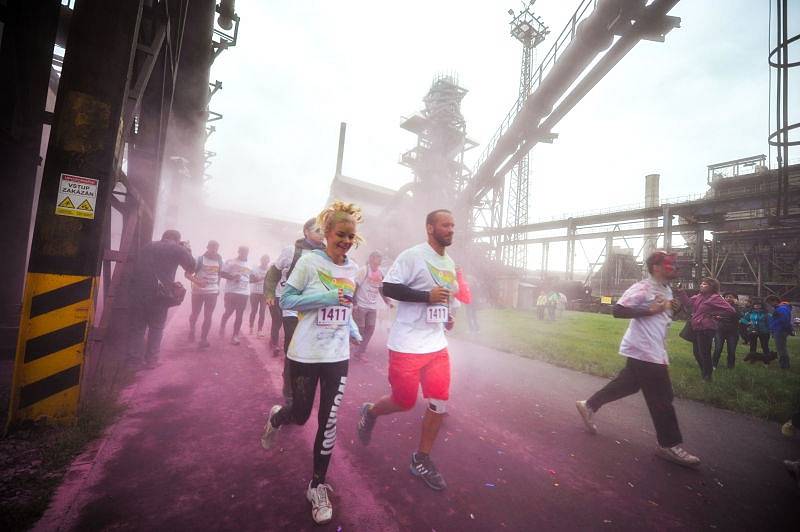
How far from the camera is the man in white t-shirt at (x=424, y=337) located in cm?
254

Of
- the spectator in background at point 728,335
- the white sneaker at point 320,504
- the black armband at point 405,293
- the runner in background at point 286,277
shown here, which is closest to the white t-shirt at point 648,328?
the black armband at point 405,293

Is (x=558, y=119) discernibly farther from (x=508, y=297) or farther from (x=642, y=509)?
(x=508, y=297)

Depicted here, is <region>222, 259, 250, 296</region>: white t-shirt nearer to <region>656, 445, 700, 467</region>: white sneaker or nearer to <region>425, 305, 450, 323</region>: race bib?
<region>425, 305, 450, 323</region>: race bib

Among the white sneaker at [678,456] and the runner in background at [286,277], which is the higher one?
the runner in background at [286,277]

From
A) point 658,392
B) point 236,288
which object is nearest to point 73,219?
point 236,288

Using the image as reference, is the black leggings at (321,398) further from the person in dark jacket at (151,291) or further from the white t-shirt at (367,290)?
the white t-shirt at (367,290)

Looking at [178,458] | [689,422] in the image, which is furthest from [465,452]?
[689,422]

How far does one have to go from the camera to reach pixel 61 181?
2.91 m

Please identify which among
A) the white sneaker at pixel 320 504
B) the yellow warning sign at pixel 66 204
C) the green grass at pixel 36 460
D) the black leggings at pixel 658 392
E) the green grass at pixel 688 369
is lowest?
the green grass at pixel 36 460

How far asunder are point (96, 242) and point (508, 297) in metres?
22.7

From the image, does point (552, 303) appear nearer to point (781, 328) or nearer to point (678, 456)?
point (781, 328)

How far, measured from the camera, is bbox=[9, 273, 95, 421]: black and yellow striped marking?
2.76 metres

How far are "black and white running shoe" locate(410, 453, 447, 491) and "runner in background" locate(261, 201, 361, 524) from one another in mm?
675

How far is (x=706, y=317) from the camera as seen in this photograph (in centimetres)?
625
